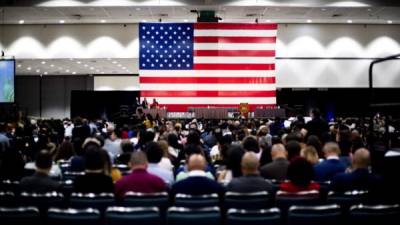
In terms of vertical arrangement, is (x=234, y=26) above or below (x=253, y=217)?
above

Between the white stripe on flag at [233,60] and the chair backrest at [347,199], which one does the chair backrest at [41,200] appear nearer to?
the chair backrest at [347,199]

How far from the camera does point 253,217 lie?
4000 mm

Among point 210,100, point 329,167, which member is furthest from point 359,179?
point 210,100

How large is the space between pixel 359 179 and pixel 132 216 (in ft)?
8.79

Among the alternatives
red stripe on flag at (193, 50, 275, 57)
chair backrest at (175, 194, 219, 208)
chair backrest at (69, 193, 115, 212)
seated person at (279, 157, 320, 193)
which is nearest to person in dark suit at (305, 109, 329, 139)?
seated person at (279, 157, 320, 193)

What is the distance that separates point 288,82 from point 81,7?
420 inches

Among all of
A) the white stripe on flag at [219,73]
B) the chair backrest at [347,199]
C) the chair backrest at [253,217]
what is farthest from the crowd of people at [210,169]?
the white stripe on flag at [219,73]

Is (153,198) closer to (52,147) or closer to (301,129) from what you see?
(52,147)

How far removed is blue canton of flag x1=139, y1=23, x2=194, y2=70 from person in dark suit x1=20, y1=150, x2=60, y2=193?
13.1 m

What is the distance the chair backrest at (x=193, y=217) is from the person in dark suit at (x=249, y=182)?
3.32 feet

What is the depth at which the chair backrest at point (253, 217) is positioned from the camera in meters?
3.99

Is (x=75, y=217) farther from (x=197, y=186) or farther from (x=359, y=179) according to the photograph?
(x=359, y=179)

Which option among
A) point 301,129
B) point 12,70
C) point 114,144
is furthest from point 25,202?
point 12,70

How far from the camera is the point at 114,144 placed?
962cm
